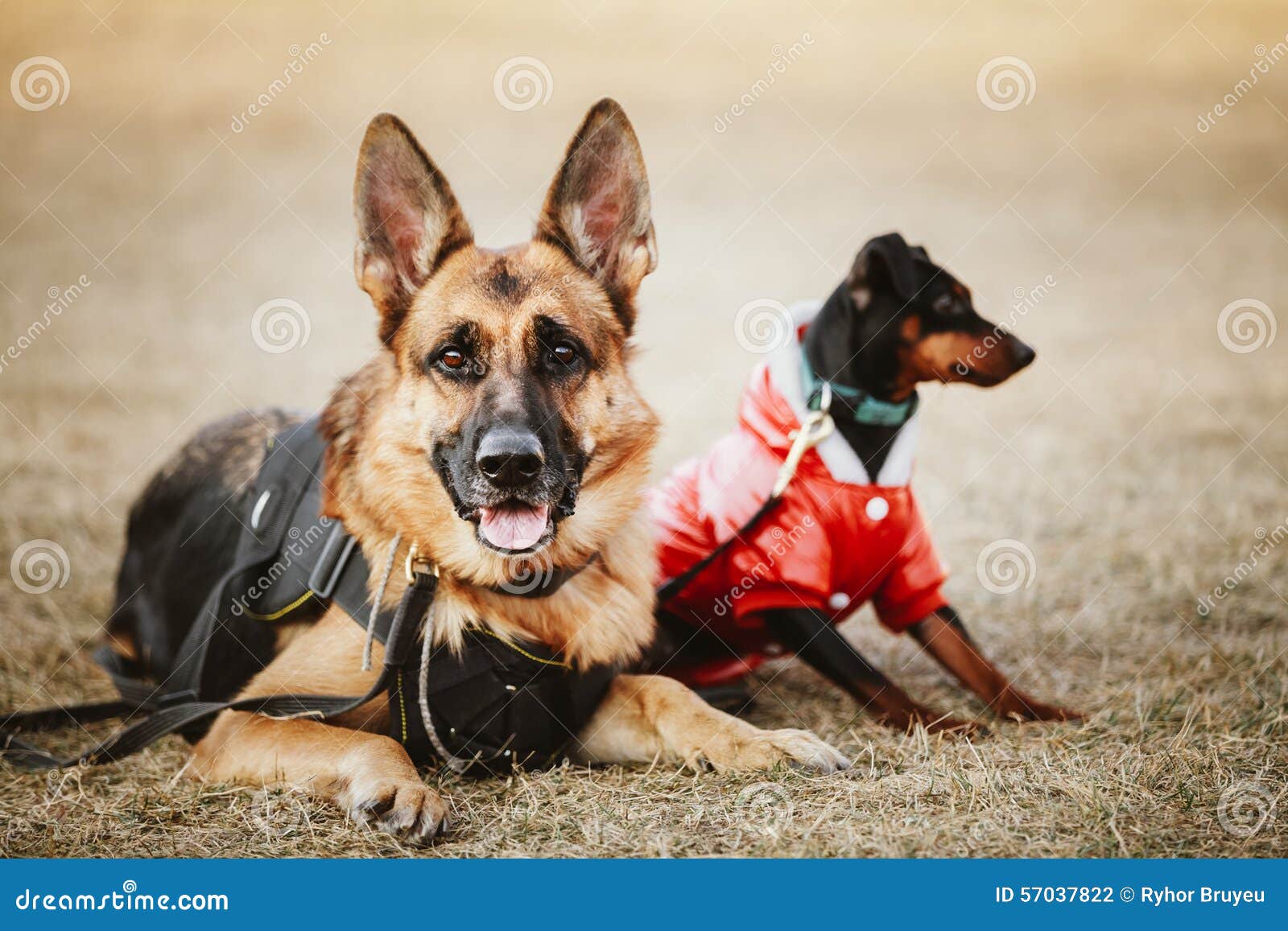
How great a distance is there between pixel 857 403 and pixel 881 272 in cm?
54

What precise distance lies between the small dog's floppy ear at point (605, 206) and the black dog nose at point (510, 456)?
2.66 ft

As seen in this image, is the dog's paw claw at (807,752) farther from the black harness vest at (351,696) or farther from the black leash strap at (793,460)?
the black leash strap at (793,460)

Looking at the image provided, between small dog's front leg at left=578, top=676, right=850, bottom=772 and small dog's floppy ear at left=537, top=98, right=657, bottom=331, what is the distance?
4.00 ft

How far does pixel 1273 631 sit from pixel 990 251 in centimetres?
966

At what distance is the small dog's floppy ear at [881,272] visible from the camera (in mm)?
3982

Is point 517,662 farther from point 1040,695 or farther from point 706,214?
point 706,214

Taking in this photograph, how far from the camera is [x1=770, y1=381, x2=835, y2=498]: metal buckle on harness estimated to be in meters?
3.76

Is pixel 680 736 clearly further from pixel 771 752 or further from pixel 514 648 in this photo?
pixel 514 648

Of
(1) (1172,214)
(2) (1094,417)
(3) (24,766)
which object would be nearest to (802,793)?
(3) (24,766)

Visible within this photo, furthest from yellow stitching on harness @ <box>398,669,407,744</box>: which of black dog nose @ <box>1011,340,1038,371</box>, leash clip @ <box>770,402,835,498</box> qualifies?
black dog nose @ <box>1011,340,1038,371</box>

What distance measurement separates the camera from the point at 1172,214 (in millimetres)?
13922

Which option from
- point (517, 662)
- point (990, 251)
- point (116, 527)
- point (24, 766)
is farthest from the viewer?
point (990, 251)

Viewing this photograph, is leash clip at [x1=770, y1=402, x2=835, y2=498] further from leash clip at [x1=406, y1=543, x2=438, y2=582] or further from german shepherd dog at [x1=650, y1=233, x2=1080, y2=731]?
leash clip at [x1=406, y1=543, x2=438, y2=582]

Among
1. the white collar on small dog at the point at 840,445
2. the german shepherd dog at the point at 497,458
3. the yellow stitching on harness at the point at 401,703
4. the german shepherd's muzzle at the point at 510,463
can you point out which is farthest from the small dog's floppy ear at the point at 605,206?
the yellow stitching on harness at the point at 401,703
